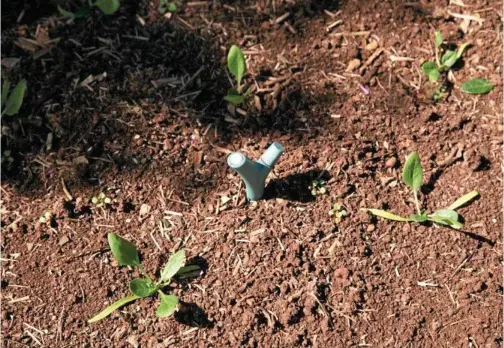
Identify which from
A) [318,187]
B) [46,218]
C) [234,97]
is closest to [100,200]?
[46,218]

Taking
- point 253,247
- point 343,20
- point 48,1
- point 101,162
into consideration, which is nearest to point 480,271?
point 253,247

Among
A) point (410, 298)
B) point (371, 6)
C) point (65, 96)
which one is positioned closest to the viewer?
point (410, 298)

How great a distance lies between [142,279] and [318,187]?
0.72 m

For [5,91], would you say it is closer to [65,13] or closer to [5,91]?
[5,91]

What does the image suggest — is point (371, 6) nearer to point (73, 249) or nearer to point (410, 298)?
point (410, 298)

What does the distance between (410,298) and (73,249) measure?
1.22m

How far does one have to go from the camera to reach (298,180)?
222 cm

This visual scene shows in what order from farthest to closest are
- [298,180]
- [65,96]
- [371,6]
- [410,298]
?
[371,6] < [65,96] < [298,180] < [410,298]

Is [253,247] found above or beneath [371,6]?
beneath

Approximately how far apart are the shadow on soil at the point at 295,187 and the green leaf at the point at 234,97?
0.34 m

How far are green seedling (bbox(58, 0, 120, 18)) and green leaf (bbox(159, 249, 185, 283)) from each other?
1.10 m

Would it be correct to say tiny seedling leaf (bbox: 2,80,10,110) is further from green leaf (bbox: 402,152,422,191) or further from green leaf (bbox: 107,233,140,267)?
green leaf (bbox: 402,152,422,191)

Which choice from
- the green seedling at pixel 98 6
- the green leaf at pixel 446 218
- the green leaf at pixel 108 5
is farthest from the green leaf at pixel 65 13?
the green leaf at pixel 446 218

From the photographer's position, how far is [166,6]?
2559mm
